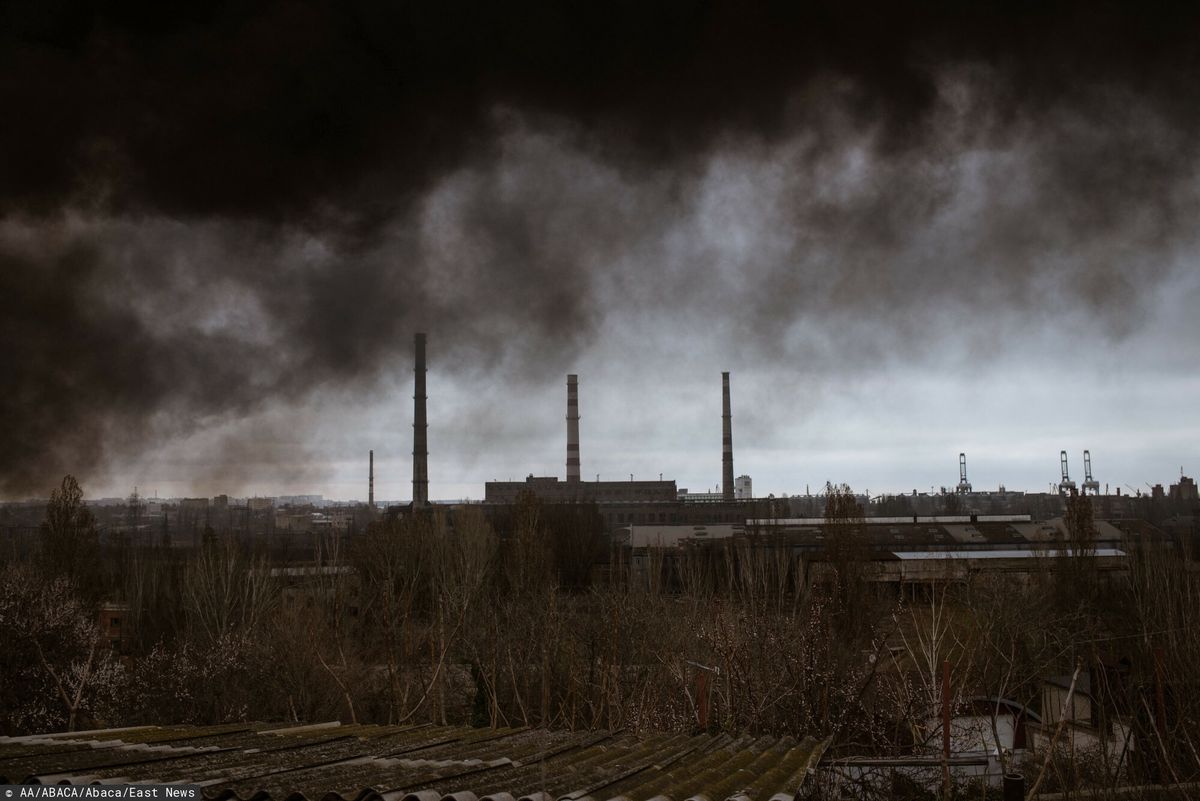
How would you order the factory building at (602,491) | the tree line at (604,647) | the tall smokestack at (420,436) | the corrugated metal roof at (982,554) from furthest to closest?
1. the factory building at (602,491)
2. the tall smokestack at (420,436)
3. the corrugated metal roof at (982,554)
4. the tree line at (604,647)

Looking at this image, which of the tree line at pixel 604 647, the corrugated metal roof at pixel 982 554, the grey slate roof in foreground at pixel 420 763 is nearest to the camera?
the grey slate roof in foreground at pixel 420 763

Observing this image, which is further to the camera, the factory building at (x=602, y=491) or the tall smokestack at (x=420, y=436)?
the factory building at (x=602, y=491)

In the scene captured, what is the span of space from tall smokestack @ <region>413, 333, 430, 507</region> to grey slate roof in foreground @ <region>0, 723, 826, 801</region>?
44.3m

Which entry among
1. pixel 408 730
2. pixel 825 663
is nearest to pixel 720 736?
pixel 408 730

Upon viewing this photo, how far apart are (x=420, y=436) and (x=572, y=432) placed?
10.6 metres

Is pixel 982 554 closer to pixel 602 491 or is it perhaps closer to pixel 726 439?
pixel 726 439

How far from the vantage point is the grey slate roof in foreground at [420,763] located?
4809 millimetres

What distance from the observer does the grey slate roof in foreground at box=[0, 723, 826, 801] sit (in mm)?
4809

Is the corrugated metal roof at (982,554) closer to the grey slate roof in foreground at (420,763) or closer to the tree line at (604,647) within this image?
the tree line at (604,647)

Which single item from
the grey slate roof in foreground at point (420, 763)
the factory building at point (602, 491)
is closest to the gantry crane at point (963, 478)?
the factory building at point (602, 491)

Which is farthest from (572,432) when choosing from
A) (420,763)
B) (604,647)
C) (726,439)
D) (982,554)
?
(420,763)

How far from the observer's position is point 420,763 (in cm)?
569

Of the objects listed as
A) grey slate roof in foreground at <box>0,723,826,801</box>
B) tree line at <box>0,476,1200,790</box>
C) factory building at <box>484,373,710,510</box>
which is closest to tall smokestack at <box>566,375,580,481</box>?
factory building at <box>484,373,710,510</box>

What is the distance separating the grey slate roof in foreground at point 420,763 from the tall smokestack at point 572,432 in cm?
4963
